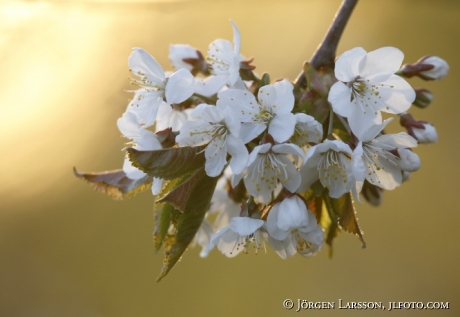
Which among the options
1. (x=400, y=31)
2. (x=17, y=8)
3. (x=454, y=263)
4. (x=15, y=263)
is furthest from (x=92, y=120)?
(x=454, y=263)

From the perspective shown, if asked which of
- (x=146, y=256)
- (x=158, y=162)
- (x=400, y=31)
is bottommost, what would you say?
(x=146, y=256)

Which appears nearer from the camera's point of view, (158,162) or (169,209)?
(158,162)

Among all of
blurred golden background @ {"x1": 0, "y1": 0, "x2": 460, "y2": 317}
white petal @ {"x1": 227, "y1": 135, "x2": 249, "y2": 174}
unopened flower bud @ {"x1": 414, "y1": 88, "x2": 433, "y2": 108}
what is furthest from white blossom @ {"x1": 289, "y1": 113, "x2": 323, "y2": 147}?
blurred golden background @ {"x1": 0, "y1": 0, "x2": 460, "y2": 317}

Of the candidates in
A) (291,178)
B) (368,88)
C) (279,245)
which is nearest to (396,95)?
(368,88)

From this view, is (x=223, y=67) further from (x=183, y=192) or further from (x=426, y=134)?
(x=426, y=134)

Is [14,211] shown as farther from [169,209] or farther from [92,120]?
[169,209]

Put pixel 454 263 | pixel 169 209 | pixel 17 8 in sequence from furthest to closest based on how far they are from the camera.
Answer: pixel 454 263, pixel 17 8, pixel 169 209

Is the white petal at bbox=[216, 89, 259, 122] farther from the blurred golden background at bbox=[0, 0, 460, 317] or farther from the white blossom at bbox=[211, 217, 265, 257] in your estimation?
the blurred golden background at bbox=[0, 0, 460, 317]

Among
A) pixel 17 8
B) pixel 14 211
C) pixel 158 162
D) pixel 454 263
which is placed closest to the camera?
pixel 158 162

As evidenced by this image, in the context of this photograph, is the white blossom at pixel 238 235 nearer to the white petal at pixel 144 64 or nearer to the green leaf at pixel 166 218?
the green leaf at pixel 166 218
